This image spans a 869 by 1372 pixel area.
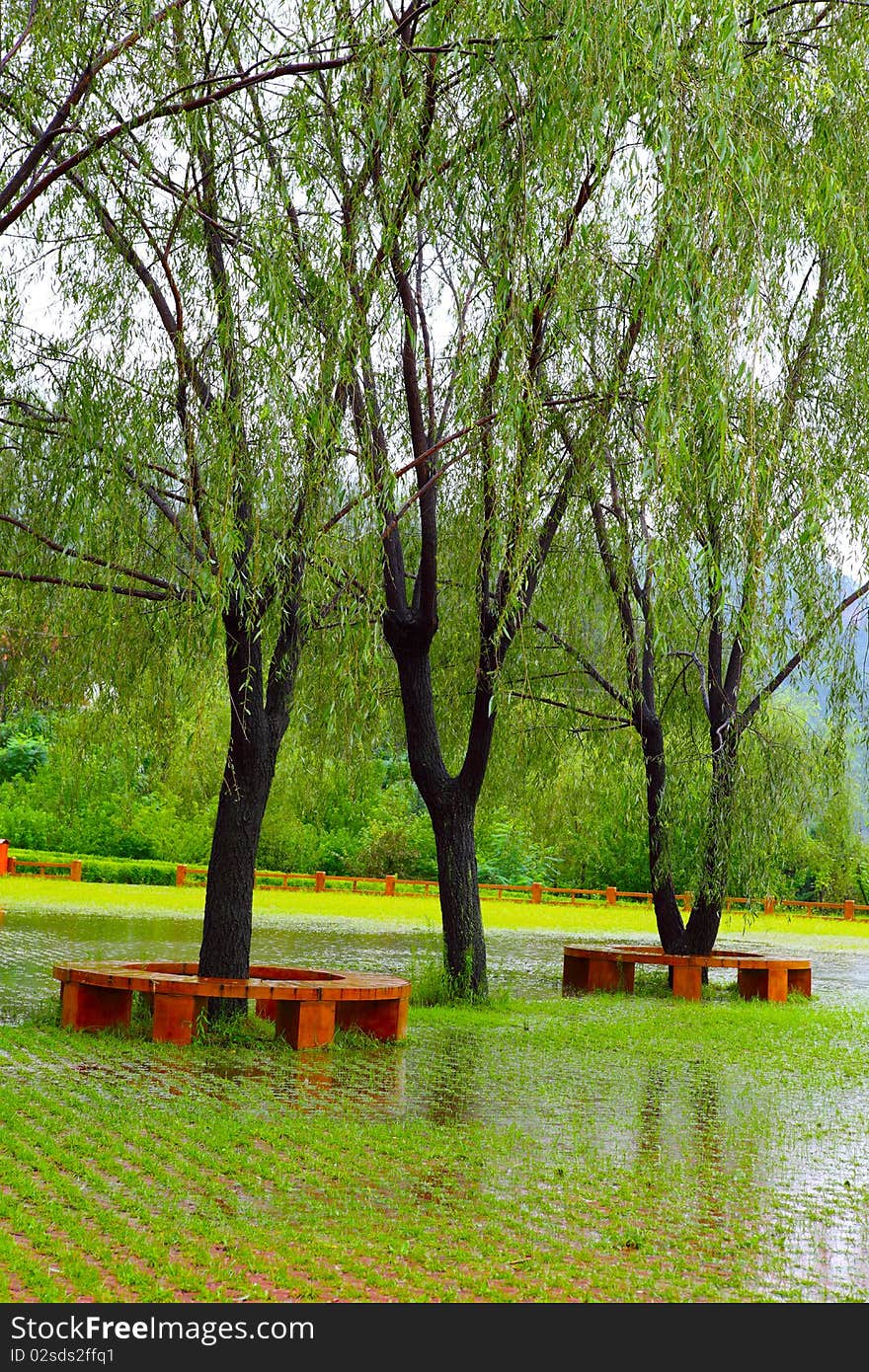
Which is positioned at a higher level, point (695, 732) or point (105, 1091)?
point (695, 732)

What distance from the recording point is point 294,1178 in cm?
537

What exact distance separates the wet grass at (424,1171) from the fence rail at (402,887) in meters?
19.3

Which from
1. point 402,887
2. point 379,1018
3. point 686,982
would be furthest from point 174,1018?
point 402,887

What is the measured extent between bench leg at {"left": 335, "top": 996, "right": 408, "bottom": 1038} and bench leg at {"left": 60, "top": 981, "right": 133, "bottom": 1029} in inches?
61.3

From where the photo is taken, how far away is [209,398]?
27.7 feet

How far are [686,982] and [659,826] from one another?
1.73m

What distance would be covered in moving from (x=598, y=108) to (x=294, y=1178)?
190 inches

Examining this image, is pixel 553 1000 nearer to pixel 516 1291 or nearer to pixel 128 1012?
pixel 128 1012

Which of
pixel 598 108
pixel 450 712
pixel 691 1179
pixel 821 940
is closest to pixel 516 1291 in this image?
pixel 691 1179

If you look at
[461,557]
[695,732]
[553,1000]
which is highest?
[461,557]

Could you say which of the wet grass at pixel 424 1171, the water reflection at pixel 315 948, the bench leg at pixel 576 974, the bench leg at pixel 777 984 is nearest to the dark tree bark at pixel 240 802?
the wet grass at pixel 424 1171

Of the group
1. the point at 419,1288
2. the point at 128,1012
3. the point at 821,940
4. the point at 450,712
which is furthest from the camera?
the point at 821,940

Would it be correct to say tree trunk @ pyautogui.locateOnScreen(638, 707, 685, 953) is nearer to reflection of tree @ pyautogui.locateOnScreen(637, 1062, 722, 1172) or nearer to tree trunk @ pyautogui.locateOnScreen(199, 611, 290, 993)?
reflection of tree @ pyautogui.locateOnScreen(637, 1062, 722, 1172)

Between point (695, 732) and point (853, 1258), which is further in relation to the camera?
point (695, 732)
